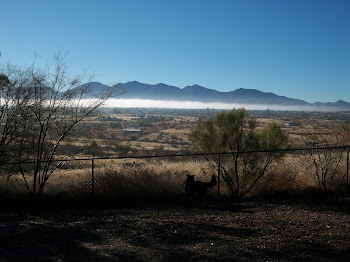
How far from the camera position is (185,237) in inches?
241

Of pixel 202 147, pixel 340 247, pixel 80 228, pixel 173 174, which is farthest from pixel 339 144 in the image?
pixel 80 228

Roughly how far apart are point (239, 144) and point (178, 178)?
2321mm

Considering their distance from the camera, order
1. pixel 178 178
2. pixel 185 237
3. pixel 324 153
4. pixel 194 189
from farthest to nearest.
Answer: pixel 324 153 < pixel 178 178 < pixel 194 189 < pixel 185 237

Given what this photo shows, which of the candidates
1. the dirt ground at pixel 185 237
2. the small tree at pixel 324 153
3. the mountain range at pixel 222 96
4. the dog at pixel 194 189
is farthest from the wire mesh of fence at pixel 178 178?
the mountain range at pixel 222 96

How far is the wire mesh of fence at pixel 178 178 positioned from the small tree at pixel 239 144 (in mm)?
34

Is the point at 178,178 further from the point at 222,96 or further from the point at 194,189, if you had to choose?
the point at 222,96

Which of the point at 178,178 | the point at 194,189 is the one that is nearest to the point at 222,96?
the point at 178,178

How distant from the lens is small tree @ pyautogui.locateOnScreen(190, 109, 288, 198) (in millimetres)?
Result: 11461

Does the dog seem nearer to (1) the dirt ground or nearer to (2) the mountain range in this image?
(1) the dirt ground

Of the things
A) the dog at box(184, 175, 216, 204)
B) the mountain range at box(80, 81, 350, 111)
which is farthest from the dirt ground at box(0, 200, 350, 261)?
the mountain range at box(80, 81, 350, 111)

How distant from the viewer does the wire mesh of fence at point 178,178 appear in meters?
10.4

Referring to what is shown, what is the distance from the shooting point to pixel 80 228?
688 centimetres

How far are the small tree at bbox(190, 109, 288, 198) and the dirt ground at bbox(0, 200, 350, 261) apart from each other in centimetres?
264

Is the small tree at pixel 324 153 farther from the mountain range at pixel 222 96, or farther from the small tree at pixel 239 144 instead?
the mountain range at pixel 222 96
